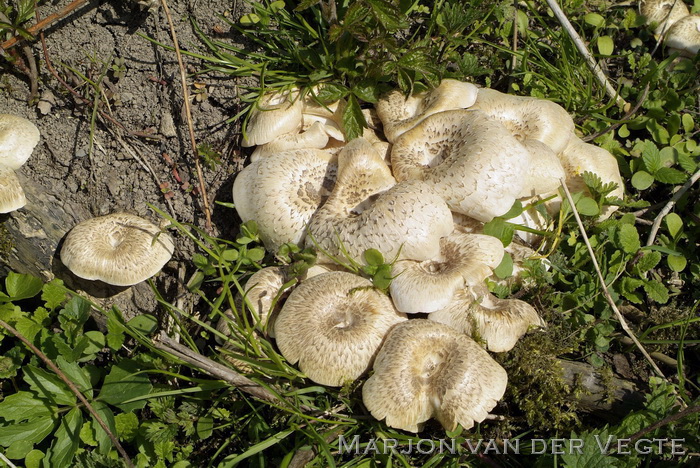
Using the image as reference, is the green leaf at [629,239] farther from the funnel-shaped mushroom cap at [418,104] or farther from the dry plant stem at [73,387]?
the dry plant stem at [73,387]

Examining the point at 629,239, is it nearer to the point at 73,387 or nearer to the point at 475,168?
the point at 475,168

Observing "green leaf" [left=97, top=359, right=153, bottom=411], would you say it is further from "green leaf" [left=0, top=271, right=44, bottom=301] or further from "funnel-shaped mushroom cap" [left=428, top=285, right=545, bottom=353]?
"funnel-shaped mushroom cap" [left=428, top=285, right=545, bottom=353]

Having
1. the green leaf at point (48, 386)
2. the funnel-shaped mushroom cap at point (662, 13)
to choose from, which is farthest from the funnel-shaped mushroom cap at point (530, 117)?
the green leaf at point (48, 386)

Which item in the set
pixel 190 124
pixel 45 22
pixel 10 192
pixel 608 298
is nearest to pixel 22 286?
pixel 10 192

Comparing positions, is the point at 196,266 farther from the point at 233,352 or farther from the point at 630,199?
the point at 630,199

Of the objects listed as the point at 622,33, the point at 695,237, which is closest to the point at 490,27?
the point at 622,33

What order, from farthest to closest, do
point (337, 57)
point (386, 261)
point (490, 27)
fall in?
1. point (490, 27)
2. point (337, 57)
3. point (386, 261)
